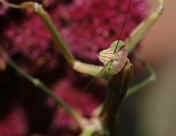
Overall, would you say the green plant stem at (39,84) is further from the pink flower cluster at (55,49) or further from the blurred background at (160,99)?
the blurred background at (160,99)

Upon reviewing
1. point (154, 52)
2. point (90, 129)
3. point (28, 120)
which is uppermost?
point (154, 52)

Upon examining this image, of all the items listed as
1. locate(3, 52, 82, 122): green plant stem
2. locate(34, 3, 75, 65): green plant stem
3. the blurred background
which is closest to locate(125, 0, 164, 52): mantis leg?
locate(34, 3, 75, 65): green plant stem

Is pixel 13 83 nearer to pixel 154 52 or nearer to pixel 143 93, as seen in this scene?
pixel 143 93

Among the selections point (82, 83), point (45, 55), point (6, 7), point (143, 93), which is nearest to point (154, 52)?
point (143, 93)

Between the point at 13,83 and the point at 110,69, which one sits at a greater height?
the point at 13,83

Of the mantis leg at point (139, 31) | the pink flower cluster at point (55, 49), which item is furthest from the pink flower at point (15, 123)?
the mantis leg at point (139, 31)

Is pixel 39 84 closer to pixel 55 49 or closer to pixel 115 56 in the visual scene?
pixel 55 49

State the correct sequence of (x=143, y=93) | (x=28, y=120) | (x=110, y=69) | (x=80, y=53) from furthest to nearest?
(x=143, y=93) < (x=28, y=120) < (x=80, y=53) < (x=110, y=69)

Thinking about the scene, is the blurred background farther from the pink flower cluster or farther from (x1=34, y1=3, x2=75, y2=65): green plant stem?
(x1=34, y1=3, x2=75, y2=65): green plant stem
